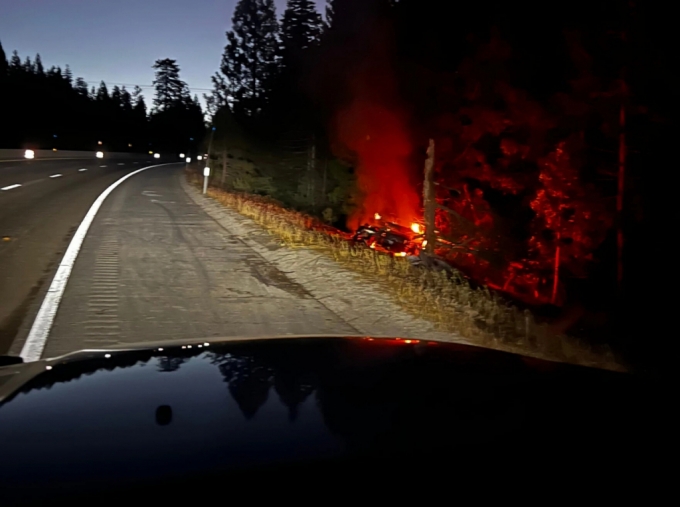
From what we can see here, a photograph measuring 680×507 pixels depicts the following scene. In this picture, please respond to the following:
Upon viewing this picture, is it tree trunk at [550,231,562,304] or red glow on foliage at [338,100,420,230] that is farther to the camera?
red glow on foliage at [338,100,420,230]

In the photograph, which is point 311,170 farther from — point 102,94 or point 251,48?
point 102,94

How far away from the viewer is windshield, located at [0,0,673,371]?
1010 cm

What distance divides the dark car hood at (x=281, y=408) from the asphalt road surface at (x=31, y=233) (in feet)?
17.0

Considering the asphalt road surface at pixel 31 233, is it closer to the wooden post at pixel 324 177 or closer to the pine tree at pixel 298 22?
the wooden post at pixel 324 177

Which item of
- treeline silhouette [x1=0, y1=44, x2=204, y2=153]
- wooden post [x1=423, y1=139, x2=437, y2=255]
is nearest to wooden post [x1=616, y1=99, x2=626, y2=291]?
wooden post [x1=423, y1=139, x2=437, y2=255]

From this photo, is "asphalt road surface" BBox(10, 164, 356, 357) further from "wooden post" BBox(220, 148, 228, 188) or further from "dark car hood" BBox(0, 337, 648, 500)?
"wooden post" BBox(220, 148, 228, 188)

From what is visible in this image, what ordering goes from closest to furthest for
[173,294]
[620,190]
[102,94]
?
[173,294] < [620,190] < [102,94]

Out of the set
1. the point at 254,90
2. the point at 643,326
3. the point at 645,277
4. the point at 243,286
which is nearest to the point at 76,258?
the point at 243,286

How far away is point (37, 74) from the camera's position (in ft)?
436

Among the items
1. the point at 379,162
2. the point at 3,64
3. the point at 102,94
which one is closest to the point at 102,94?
the point at 102,94

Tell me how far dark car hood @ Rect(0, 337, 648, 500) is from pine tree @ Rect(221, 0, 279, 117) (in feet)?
213

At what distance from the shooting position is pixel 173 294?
440 inches

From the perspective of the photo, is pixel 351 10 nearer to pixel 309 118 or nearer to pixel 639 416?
pixel 309 118

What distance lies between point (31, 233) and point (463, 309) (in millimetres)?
10801
